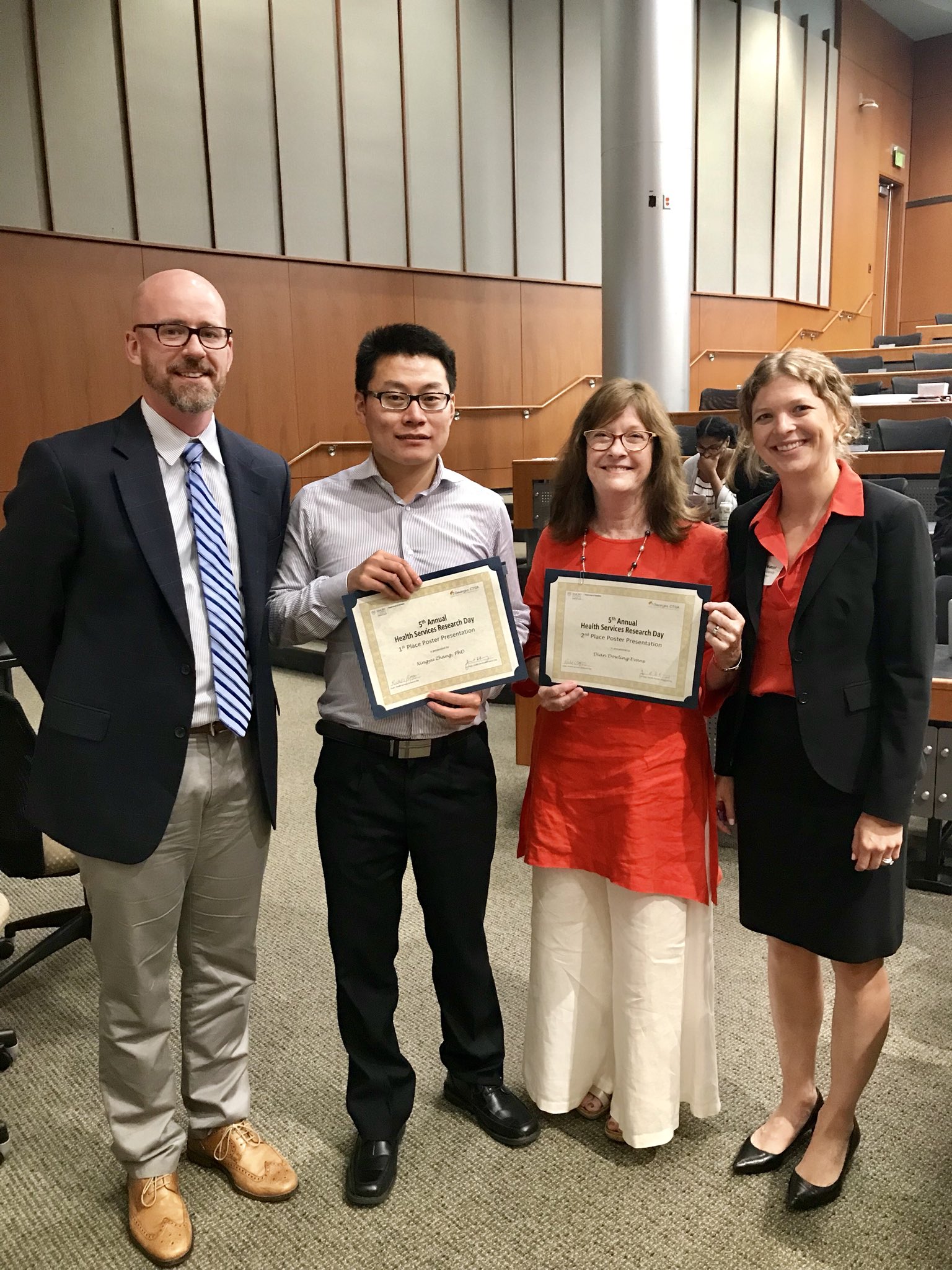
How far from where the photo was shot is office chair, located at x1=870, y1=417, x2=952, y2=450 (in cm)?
522

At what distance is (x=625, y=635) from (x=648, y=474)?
12.2 inches

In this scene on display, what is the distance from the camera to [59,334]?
701 centimetres

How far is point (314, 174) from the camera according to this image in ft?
26.4

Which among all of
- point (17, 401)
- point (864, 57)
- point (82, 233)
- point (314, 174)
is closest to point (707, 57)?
point (864, 57)

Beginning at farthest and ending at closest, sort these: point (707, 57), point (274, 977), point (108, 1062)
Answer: point (707, 57)
point (274, 977)
point (108, 1062)

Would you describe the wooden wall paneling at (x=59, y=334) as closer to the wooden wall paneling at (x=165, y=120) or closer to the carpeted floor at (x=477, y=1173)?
the wooden wall paneling at (x=165, y=120)

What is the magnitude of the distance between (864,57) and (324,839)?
14769 mm

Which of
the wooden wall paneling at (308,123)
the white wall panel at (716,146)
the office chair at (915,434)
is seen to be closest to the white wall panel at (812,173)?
the white wall panel at (716,146)

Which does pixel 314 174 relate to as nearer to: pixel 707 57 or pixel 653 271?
pixel 653 271

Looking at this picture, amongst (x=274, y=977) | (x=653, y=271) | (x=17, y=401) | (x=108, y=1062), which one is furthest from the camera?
(x=653, y=271)

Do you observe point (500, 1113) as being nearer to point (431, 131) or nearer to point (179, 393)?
point (179, 393)

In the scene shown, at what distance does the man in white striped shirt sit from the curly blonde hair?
493 mm

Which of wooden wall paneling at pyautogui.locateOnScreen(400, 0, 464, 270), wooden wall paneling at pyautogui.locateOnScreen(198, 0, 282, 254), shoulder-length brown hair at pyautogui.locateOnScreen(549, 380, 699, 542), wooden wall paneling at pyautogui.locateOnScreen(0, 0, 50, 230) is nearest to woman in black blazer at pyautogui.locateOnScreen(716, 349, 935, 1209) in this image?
shoulder-length brown hair at pyautogui.locateOnScreen(549, 380, 699, 542)

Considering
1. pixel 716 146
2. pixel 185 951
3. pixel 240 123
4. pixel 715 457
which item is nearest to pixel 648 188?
pixel 240 123
